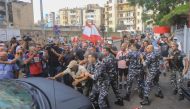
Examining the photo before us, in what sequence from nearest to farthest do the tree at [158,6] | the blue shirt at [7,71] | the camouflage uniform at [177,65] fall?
1. the blue shirt at [7,71]
2. the camouflage uniform at [177,65]
3. the tree at [158,6]

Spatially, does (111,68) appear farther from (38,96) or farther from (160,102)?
(38,96)

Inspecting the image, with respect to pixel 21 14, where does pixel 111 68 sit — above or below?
below

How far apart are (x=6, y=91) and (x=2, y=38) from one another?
66.2ft

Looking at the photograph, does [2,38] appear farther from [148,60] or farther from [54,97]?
[54,97]

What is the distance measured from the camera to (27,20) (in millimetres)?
88562

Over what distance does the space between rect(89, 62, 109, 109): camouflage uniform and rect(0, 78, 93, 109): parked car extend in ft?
10.3

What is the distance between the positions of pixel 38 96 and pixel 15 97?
9.9 inches

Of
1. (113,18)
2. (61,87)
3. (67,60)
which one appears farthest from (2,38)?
(113,18)

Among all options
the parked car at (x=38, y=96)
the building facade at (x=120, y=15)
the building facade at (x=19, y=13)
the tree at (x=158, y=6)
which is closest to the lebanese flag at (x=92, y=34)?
the parked car at (x=38, y=96)

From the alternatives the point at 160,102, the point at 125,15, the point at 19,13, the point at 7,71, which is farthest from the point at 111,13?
the point at 7,71

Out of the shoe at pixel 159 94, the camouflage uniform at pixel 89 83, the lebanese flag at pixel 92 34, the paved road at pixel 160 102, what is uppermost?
the lebanese flag at pixel 92 34

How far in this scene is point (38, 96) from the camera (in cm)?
397

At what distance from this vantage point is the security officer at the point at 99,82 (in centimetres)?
772

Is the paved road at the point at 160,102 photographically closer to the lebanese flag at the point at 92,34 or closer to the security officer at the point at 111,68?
the security officer at the point at 111,68
